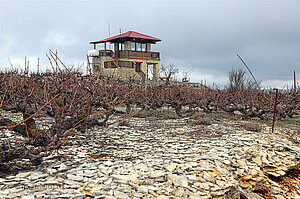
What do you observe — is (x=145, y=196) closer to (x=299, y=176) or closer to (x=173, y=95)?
(x=299, y=176)

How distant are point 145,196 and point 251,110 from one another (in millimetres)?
11575

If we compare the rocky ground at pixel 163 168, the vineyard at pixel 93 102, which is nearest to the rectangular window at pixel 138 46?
the vineyard at pixel 93 102

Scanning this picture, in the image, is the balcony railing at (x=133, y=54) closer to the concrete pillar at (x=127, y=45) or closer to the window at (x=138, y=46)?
the concrete pillar at (x=127, y=45)

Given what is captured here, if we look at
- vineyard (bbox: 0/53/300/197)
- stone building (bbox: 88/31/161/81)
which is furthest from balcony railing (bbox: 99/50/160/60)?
vineyard (bbox: 0/53/300/197)

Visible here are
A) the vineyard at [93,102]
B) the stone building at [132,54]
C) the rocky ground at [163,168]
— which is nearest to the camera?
the rocky ground at [163,168]

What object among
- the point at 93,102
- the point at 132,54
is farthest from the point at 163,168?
the point at 132,54

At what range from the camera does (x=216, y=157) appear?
6.20 m

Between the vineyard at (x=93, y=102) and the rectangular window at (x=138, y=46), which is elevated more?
the rectangular window at (x=138, y=46)

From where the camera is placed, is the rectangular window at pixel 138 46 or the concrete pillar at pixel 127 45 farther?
the rectangular window at pixel 138 46

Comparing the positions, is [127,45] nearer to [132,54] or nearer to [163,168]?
[132,54]

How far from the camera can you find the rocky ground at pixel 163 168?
4238 mm

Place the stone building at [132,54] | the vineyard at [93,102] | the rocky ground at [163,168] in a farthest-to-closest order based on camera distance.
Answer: the stone building at [132,54]
the vineyard at [93,102]
the rocky ground at [163,168]

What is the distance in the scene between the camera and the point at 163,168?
5.20 metres

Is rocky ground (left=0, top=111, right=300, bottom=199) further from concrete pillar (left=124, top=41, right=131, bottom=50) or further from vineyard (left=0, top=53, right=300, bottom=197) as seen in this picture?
concrete pillar (left=124, top=41, right=131, bottom=50)
